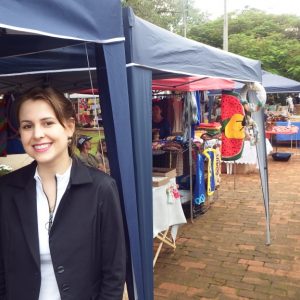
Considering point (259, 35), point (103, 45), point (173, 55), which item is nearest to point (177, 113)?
point (173, 55)

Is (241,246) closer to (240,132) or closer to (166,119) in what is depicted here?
(240,132)

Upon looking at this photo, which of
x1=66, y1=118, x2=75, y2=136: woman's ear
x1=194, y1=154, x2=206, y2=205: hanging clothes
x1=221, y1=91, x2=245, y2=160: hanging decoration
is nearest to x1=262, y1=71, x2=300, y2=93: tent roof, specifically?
x1=221, y1=91, x2=245, y2=160: hanging decoration

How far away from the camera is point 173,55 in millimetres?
2764

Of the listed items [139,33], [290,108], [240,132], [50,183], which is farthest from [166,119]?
[290,108]

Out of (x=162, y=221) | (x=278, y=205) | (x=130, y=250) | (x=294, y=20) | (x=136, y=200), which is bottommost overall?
(x=278, y=205)

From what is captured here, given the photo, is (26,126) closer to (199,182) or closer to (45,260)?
(45,260)

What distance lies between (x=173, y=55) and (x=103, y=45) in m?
0.99

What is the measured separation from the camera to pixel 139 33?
7.36ft

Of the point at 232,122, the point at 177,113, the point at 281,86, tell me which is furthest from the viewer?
the point at 281,86

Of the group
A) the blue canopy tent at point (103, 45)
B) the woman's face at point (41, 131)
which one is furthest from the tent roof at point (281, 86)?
the woman's face at point (41, 131)

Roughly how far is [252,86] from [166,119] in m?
2.26

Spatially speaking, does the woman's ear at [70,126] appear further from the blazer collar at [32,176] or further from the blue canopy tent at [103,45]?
the blue canopy tent at [103,45]

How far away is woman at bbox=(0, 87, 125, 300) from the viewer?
1.52 m

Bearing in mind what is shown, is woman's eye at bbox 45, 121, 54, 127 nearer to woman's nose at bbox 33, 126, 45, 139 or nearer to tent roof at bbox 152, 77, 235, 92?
woman's nose at bbox 33, 126, 45, 139
